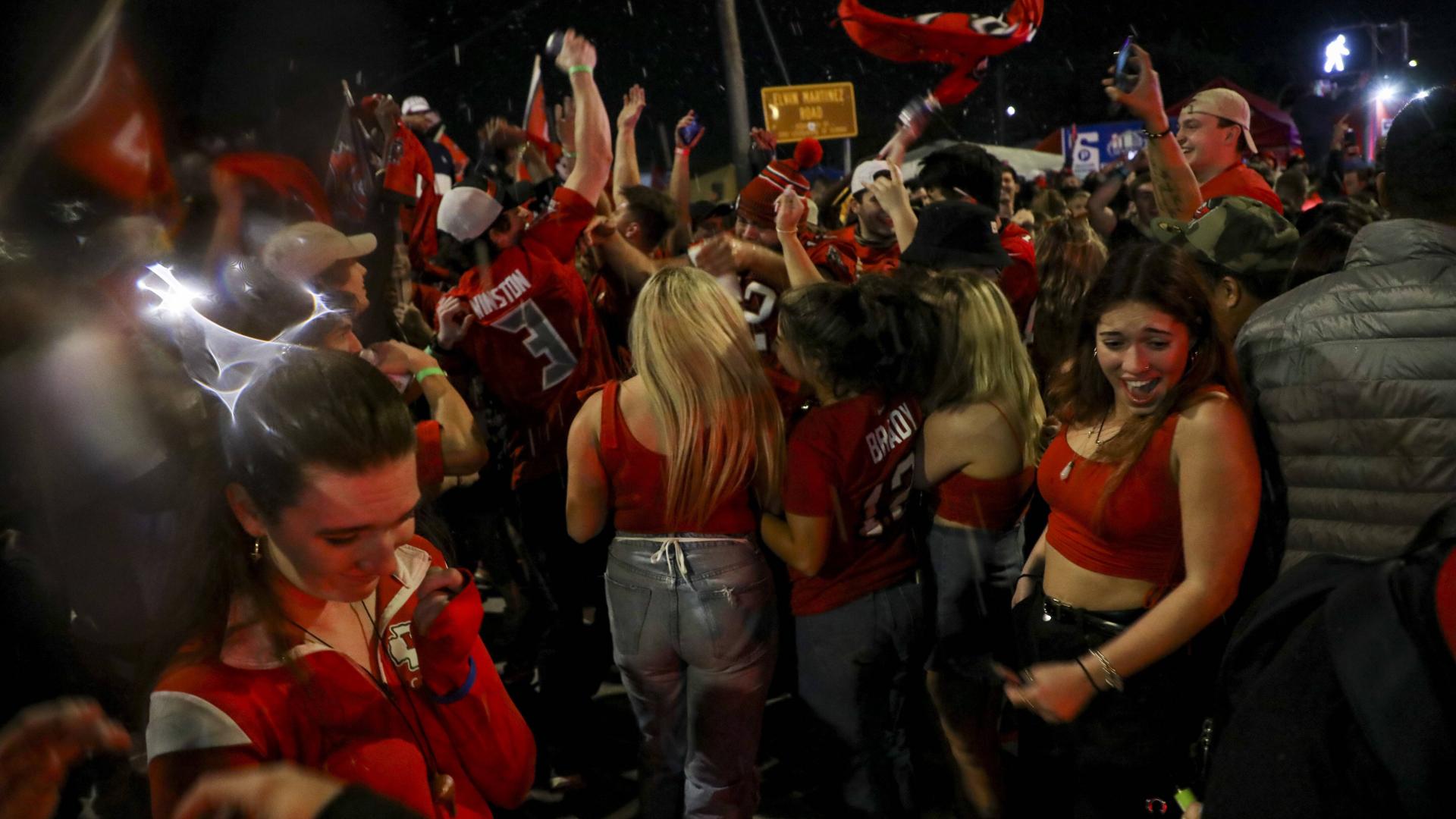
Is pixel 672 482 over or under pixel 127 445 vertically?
under

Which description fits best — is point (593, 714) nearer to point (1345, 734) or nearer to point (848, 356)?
point (848, 356)

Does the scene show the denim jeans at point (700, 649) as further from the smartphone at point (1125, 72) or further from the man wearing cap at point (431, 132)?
the man wearing cap at point (431, 132)

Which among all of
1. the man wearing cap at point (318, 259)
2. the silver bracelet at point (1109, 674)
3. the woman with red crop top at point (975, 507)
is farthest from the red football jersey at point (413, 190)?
the silver bracelet at point (1109, 674)

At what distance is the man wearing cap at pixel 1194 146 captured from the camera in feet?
13.8

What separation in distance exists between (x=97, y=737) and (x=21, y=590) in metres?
1.50

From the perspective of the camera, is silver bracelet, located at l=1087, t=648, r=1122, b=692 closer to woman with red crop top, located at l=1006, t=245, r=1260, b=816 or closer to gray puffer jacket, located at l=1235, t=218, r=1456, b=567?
woman with red crop top, located at l=1006, t=245, r=1260, b=816

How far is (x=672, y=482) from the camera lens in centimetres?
315

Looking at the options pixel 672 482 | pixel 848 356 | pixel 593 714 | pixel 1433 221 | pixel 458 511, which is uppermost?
pixel 1433 221

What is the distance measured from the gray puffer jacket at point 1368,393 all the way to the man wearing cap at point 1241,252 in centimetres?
85

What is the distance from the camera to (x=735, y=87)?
9.64 m

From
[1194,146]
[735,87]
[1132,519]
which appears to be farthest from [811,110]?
[1132,519]

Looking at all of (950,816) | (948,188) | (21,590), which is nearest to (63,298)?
(21,590)

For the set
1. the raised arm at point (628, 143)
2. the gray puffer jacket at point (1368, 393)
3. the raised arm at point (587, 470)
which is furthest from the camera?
the raised arm at point (628, 143)

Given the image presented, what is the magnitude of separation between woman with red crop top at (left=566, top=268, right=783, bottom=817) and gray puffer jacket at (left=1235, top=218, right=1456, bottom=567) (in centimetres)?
145
